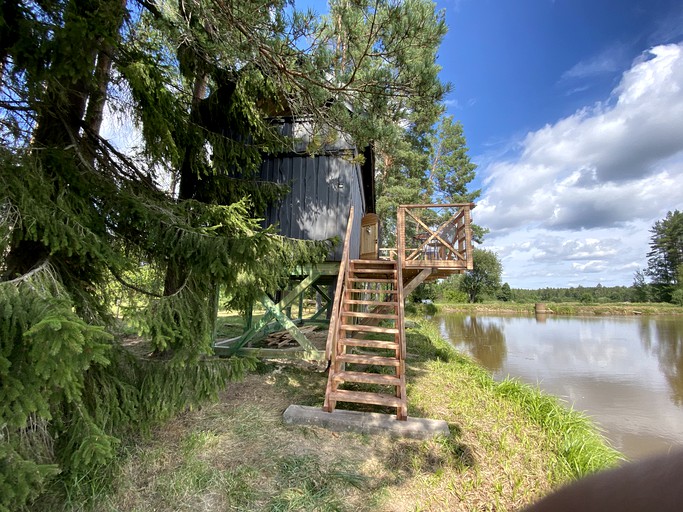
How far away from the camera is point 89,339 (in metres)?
1.65

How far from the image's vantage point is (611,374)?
8.26 m

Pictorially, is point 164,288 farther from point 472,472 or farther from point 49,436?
point 472,472

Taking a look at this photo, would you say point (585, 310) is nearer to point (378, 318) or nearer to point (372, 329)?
point (378, 318)

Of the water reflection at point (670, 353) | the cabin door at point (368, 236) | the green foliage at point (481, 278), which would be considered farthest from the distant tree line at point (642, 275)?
the cabin door at point (368, 236)

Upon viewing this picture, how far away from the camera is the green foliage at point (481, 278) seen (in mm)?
41094

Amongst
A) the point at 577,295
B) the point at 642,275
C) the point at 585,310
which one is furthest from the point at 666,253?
the point at 585,310

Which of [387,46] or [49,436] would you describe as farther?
[387,46]

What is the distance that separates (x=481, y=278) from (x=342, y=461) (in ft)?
141

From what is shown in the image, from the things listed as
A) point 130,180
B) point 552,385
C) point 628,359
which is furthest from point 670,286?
point 130,180

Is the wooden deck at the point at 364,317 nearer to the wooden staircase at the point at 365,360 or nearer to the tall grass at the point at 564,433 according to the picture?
the wooden staircase at the point at 365,360

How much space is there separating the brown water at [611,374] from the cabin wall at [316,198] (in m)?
4.69

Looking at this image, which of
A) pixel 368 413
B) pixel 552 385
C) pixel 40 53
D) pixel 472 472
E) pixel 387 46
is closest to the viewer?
pixel 40 53

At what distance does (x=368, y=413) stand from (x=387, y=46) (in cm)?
417

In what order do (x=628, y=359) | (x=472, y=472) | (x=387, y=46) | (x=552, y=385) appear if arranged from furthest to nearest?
(x=628, y=359) < (x=552, y=385) < (x=387, y=46) < (x=472, y=472)
